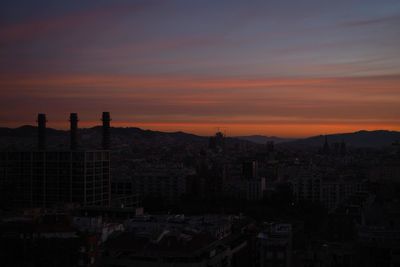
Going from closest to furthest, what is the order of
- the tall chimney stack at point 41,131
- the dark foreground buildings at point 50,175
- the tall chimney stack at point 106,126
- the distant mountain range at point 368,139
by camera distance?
the dark foreground buildings at point 50,175
the tall chimney stack at point 41,131
the tall chimney stack at point 106,126
the distant mountain range at point 368,139

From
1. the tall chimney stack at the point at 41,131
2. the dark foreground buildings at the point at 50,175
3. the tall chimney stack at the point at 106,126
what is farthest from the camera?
the tall chimney stack at the point at 106,126

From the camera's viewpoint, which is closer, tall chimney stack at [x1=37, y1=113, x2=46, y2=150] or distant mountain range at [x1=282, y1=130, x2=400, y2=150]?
tall chimney stack at [x1=37, y1=113, x2=46, y2=150]

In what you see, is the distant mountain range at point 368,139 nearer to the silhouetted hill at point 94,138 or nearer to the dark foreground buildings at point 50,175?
the silhouetted hill at point 94,138

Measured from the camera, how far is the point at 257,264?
13.3 meters

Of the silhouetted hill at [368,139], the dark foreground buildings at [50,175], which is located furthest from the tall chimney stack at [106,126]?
the silhouetted hill at [368,139]

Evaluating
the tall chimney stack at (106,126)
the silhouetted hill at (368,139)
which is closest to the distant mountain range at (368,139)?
the silhouetted hill at (368,139)

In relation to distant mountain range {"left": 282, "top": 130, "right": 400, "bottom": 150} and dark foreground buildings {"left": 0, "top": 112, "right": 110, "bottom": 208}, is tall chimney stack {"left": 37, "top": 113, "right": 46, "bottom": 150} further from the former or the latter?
distant mountain range {"left": 282, "top": 130, "right": 400, "bottom": 150}

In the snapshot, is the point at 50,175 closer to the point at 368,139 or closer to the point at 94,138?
the point at 94,138

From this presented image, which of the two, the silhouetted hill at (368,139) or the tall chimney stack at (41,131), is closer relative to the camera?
the tall chimney stack at (41,131)

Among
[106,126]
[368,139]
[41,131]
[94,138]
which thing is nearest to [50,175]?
[41,131]

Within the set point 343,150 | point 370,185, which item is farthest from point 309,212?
point 343,150

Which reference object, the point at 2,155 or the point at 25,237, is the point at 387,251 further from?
the point at 2,155

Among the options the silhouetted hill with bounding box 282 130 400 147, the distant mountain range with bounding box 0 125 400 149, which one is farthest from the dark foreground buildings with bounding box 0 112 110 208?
the silhouetted hill with bounding box 282 130 400 147

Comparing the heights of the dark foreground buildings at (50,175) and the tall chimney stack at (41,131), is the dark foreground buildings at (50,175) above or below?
below
